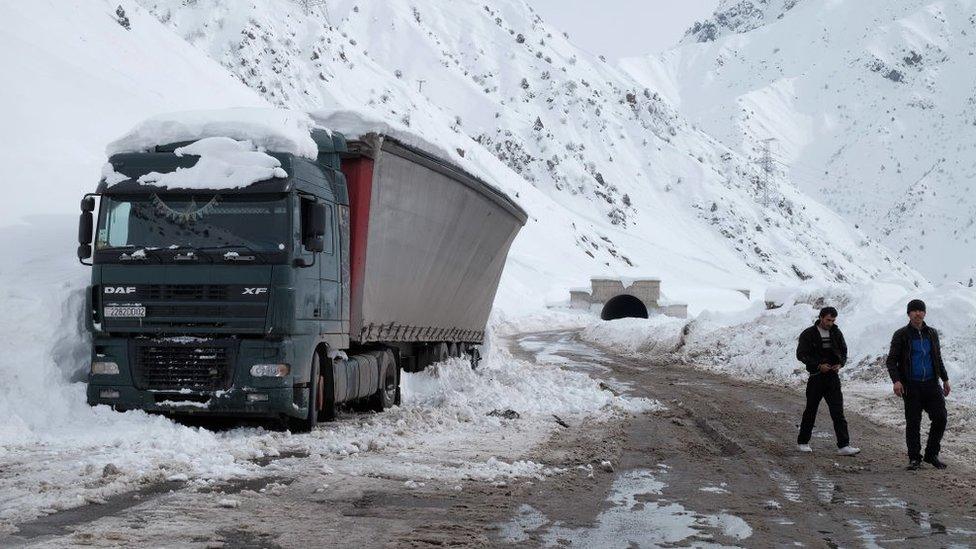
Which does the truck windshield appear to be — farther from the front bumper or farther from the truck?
the front bumper

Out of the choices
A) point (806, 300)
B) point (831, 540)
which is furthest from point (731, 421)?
point (806, 300)

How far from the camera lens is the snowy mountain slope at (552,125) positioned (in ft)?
314

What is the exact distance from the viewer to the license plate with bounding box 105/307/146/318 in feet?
35.0

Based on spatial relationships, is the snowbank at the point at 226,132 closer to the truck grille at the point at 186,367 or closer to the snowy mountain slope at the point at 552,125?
the truck grille at the point at 186,367

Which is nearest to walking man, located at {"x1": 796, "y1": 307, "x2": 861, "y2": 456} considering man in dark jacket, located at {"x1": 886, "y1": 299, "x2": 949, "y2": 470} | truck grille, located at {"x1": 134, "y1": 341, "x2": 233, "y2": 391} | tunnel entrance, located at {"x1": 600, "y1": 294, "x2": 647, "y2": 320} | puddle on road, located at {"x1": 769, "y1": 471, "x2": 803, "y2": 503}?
man in dark jacket, located at {"x1": 886, "y1": 299, "x2": 949, "y2": 470}

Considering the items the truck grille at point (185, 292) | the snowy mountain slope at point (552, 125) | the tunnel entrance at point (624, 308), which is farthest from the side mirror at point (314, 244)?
the snowy mountain slope at point (552, 125)

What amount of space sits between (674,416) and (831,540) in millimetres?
8370

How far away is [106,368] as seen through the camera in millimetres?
10758

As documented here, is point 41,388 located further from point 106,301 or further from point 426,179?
point 426,179

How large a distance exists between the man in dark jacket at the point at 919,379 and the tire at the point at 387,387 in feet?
21.6

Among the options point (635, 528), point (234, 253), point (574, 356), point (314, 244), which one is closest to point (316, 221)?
point (314, 244)

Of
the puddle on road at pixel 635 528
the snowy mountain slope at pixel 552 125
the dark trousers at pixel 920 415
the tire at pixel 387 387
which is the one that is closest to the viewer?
the puddle on road at pixel 635 528

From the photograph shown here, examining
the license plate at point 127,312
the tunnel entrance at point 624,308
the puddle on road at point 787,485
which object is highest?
the tunnel entrance at point 624,308

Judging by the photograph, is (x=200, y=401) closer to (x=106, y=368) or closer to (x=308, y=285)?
(x=106, y=368)
